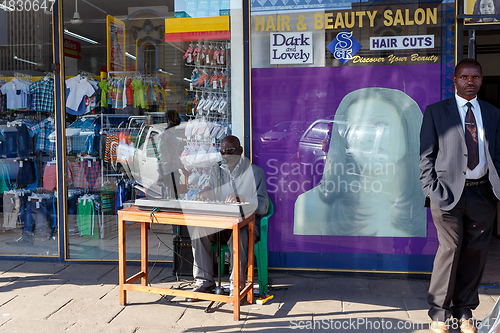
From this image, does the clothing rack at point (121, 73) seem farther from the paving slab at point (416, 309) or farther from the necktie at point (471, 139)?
the paving slab at point (416, 309)

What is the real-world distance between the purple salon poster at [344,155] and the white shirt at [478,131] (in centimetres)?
105

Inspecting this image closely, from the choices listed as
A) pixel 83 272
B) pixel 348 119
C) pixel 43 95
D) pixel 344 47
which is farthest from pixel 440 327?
pixel 43 95

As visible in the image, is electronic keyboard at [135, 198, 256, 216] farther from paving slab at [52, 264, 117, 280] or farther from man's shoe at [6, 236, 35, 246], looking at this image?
man's shoe at [6, 236, 35, 246]

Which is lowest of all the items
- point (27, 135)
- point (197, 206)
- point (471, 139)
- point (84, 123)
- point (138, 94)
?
point (197, 206)

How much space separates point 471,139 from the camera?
2930 mm

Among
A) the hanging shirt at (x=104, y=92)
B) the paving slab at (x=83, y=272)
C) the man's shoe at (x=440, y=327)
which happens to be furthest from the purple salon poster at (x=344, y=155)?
the hanging shirt at (x=104, y=92)

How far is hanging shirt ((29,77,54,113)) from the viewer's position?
4766 millimetres

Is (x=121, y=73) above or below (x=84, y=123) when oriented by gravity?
above

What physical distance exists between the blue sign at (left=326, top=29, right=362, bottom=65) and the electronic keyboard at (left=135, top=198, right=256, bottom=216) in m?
1.74

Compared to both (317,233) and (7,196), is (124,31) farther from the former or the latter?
(317,233)

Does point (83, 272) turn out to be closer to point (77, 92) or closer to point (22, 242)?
point (22, 242)

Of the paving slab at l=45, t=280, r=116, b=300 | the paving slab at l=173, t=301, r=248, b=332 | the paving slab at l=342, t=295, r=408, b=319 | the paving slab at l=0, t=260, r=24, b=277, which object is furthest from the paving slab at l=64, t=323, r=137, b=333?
the paving slab at l=0, t=260, r=24, b=277

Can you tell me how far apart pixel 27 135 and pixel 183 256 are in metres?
2.56

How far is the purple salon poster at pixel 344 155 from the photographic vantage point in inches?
160
